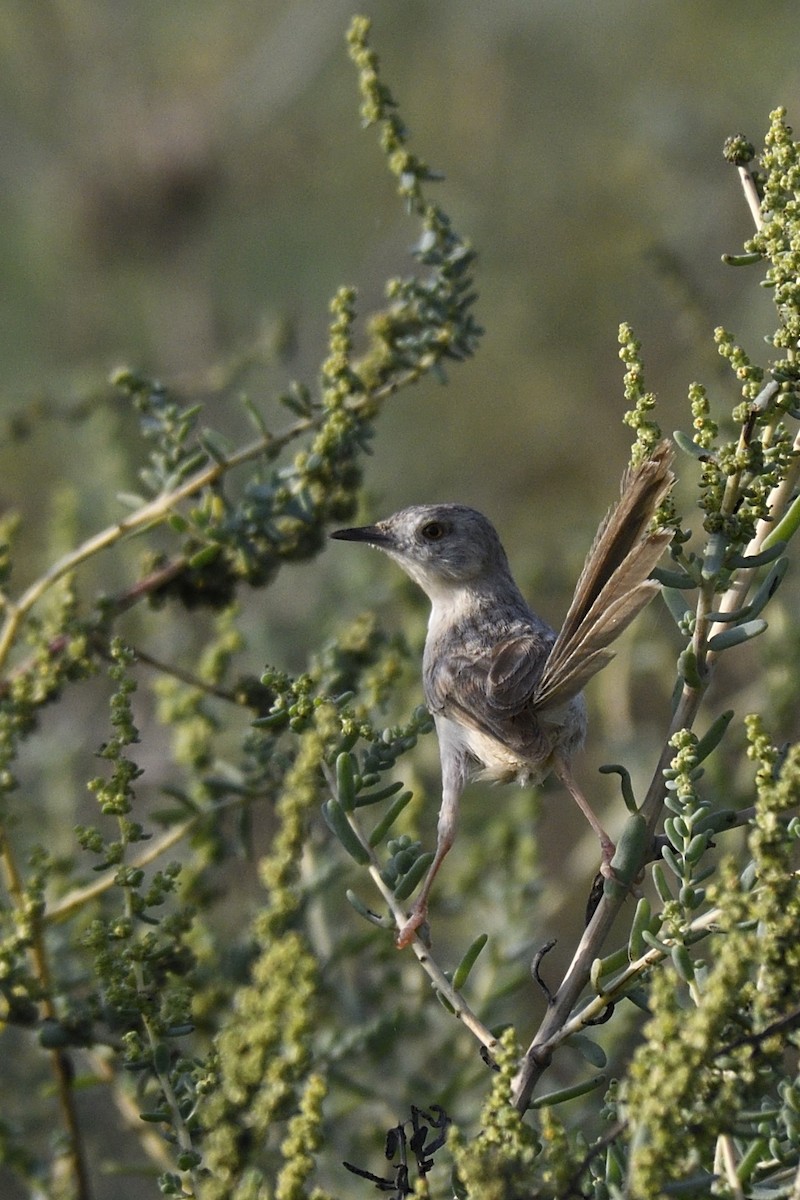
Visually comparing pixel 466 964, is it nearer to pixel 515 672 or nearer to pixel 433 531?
pixel 515 672

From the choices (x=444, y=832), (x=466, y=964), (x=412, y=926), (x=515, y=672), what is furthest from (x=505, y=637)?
(x=466, y=964)

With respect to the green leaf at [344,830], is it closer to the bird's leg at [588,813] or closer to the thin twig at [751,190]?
the bird's leg at [588,813]

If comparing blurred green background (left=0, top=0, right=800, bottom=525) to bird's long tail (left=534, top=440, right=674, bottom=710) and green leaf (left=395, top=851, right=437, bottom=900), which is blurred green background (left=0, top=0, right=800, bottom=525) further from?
green leaf (left=395, top=851, right=437, bottom=900)

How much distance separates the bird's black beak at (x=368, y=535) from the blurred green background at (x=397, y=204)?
2343mm

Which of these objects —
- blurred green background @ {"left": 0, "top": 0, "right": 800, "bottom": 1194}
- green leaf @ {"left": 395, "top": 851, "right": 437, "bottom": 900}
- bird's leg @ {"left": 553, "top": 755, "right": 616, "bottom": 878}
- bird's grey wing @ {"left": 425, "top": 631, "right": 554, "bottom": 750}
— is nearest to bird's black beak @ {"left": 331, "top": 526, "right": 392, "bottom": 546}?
bird's grey wing @ {"left": 425, "top": 631, "right": 554, "bottom": 750}

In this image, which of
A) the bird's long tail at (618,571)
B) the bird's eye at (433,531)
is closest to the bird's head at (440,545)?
the bird's eye at (433,531)

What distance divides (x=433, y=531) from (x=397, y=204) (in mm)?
5739

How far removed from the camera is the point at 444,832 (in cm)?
217

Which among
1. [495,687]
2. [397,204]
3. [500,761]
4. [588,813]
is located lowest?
[588,813]

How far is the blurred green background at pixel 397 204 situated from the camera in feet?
21.0

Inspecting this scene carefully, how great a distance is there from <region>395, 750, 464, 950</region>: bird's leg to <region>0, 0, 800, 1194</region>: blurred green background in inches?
112

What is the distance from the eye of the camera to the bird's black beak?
2.67 m

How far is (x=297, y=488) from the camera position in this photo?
233cm

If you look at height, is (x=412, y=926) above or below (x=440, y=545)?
below
